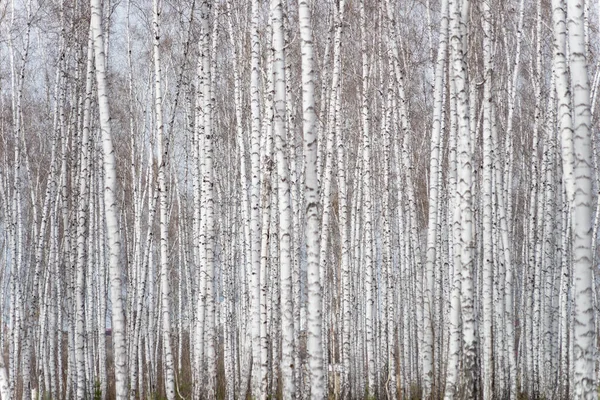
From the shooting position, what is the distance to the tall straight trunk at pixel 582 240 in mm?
5203

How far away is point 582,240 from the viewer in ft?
17.3

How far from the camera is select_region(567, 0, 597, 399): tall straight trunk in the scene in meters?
5.20

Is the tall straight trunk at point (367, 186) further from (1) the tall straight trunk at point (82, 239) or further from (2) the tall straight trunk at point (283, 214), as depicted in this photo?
(1) the tall straight trunk at point (82, 239)

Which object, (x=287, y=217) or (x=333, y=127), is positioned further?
(x=333, y=127)

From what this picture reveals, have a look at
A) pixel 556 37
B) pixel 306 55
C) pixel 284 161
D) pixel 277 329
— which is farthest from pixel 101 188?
pixel 556 37

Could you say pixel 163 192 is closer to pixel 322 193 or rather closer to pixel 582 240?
pixel 322 193

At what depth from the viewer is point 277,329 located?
11.7 m

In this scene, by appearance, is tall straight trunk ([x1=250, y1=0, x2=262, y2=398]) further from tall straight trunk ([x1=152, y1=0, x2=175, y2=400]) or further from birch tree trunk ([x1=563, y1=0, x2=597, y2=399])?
birch tree trunk ([x1=563, y1=0, x2=597, y2=399])

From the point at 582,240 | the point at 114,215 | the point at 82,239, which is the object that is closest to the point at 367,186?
the point at 82,239

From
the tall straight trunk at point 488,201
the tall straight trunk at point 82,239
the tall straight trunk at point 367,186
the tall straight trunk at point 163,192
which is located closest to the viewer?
the tall straight trunk at point 488,201

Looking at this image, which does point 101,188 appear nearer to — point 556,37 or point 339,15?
point 339,15

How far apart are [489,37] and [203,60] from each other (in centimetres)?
382

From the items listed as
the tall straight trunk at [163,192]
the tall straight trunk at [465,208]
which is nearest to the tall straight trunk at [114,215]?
the tall straight trunk at [163,192]

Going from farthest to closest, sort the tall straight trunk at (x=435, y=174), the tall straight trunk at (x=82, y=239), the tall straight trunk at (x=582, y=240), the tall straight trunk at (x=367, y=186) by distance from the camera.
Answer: the tall straight trunk at (x=367, y=186), the tall straight trunk at (x=82, y=239), the tall straight trunk at (x=435, y=174), the tall straight trunk at (x=582, y=240)
